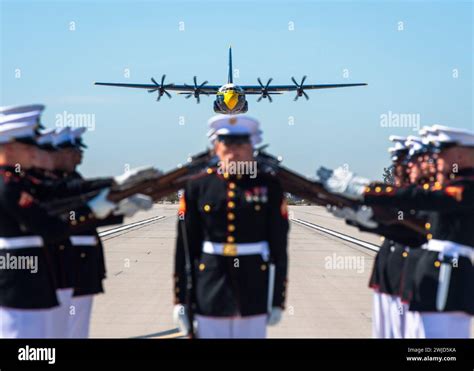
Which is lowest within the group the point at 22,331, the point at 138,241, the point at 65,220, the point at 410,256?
the point at 138,241

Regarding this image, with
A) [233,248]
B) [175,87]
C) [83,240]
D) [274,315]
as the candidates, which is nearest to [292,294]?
[83,240]

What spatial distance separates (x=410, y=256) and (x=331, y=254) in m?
11.1

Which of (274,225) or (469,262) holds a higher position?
(274,225)

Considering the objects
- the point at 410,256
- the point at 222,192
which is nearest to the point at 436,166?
the point at 410,256

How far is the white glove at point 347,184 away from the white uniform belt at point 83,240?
229 centimetres

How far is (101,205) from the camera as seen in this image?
429 centimetres

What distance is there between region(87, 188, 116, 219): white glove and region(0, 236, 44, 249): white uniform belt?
0.46 m

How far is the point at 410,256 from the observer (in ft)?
16.0

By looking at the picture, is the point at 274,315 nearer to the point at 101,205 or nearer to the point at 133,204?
the point at 133,204

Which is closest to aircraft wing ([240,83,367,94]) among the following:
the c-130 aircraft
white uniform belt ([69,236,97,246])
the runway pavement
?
the c-130 aircraft

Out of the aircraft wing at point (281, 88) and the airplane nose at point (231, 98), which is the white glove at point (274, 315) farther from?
the aircraft wing at point (281, 88)

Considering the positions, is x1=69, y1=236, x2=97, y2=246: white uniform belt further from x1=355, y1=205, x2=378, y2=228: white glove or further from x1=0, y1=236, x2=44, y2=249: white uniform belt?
x1=355, y1=205, x2=378, y2=228: white glove

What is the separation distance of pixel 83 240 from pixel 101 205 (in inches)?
48.2

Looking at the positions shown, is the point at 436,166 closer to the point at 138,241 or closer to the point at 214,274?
the point at 214,274
